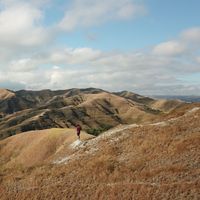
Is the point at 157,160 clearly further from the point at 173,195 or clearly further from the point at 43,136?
the point at 43,136

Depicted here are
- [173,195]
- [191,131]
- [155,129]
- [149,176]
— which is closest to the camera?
[173,195]

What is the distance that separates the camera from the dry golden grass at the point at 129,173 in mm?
22625

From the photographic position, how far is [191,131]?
3866 centimetres

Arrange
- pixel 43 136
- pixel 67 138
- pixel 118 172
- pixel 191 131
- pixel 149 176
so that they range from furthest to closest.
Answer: pixel 43 136 < pixel 67 138 < pixel 191 131 < pixel 118 172 < pixel 149 176

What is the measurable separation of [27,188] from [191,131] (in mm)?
19625

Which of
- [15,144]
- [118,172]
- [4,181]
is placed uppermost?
[118,172]

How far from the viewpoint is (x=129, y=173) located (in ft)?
91.0

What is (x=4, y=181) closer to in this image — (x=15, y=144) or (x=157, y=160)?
(x=157, y=160)

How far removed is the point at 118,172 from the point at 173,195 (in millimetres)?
7640

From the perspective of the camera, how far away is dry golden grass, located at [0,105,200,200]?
2262cm

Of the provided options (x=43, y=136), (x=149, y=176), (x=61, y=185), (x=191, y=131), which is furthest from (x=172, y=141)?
(x=43, y=136)

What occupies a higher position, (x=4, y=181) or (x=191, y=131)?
(x=191, y=131)

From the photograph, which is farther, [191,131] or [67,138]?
[67,138]

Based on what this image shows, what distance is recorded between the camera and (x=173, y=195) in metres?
21.4
